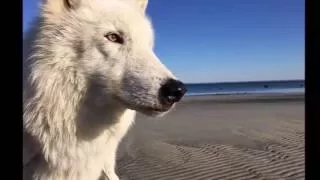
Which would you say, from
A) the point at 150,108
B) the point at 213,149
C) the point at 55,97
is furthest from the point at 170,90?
the point at 213,149

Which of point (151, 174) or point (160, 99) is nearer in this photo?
point (160, 99)

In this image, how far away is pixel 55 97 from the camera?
1.40m

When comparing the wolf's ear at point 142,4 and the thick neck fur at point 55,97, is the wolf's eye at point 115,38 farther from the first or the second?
the wolf's ear at point 142,4

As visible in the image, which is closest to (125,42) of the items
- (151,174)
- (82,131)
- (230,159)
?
(82,131)

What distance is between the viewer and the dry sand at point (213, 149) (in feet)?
12.0

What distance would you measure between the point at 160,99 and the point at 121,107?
21cm

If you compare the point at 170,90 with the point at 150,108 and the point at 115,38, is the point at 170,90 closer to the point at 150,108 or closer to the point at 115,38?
the point at 150,108

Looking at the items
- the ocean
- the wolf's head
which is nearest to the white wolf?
the wolf's head

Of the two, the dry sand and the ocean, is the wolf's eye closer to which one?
the dry sand

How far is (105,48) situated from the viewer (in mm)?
1470

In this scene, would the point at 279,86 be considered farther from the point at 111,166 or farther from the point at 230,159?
the point at 111,166

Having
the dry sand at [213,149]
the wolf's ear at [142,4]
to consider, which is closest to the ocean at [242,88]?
the dry sand at [213,149]

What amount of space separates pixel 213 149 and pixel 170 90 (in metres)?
3.46

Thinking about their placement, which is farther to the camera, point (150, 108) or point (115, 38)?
point (115, 38)
